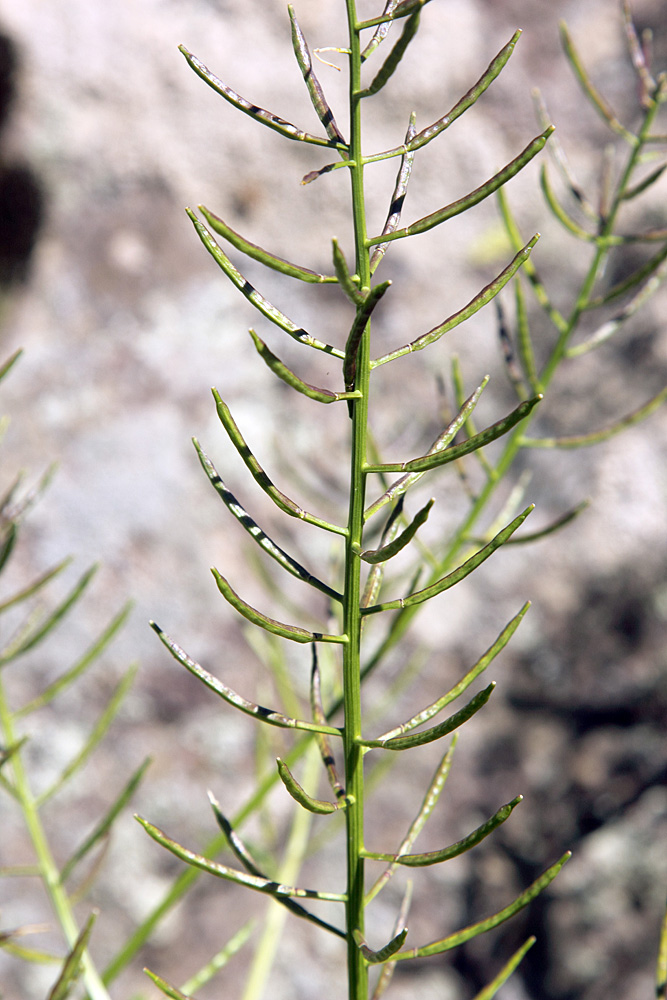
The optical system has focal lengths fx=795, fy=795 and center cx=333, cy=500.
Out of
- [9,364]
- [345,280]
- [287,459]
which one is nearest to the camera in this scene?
[345,280]

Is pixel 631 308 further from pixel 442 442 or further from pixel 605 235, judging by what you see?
pixel 442 442

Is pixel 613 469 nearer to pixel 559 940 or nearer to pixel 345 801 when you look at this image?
pixel 559 940

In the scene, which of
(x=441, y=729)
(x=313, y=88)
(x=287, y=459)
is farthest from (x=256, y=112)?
(x=287, y=459)

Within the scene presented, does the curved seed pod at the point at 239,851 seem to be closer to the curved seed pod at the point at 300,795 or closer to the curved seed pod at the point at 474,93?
the curved seed pod at the point at 300,795

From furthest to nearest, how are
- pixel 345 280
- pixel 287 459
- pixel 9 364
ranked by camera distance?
pixel 287 459 → pixel 9 364 → pixel 345 280

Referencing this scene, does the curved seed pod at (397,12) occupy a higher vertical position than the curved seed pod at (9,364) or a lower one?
lower

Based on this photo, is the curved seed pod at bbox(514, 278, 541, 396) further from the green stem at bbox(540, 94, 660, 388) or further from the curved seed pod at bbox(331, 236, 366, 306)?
the curved seed pod at bbox(331, 236, 366, 306)

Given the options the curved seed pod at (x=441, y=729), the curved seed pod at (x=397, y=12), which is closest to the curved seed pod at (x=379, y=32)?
the curved seed pod at (x=397, y=12)
